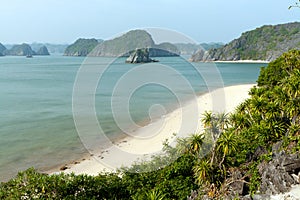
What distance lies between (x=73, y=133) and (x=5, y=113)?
44.1 ft

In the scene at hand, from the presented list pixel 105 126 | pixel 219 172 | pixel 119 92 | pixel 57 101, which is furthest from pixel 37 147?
pixel 119 92

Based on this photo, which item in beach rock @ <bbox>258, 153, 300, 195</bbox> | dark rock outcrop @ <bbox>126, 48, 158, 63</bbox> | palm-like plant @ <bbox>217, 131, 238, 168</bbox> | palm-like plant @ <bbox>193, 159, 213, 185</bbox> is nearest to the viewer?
beach rock @ <bbox>258, 153, 300, 195</bbox>

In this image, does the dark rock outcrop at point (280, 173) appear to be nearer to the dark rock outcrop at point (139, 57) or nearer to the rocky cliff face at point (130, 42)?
the rocky cliff face at point (130, 42)

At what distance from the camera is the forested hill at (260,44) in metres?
148

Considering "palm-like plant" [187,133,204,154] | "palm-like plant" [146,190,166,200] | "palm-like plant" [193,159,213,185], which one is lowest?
"palm-like plant" [146,190,166,200]

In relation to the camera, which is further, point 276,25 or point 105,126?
point 276,25

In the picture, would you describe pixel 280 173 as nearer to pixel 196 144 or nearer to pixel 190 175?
pixel 190 175

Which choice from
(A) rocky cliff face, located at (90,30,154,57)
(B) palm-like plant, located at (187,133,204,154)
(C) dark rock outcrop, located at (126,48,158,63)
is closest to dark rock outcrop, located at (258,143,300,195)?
(B) palm-like plant, located at (187,133,204,154)

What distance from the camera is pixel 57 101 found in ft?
147

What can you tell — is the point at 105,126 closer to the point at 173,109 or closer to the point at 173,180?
the point at 173,109

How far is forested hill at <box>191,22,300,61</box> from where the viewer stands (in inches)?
5842

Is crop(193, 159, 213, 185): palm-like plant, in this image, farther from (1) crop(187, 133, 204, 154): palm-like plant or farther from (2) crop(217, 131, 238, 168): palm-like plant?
(1) crop(187, 133, 204, 154): palm-like plant

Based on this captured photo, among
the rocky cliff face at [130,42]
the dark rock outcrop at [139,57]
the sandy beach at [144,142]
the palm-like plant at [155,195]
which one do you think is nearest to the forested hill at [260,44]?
the dark rock outcrop at [139,57]

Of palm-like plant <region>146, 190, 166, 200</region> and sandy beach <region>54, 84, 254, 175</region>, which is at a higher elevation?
palm-like plant <region>146, 190, 166, 200</region>
